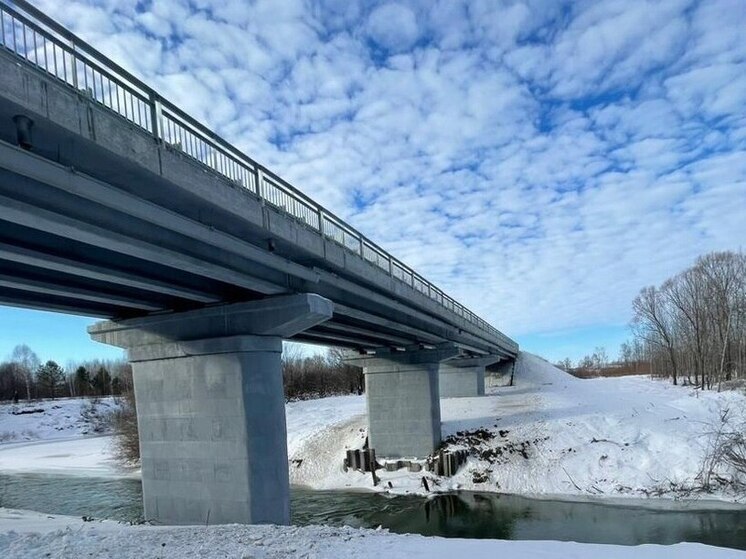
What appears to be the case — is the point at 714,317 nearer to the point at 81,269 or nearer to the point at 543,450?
the point at 543,450

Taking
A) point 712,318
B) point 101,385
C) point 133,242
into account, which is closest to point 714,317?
point 712,318

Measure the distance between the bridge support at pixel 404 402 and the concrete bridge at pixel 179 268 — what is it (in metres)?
7.44

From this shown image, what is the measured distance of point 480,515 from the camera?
21.9 m

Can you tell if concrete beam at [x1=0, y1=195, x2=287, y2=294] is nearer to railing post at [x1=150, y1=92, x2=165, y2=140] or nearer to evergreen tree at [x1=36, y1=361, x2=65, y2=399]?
railing post at [x1=150, y1=92, x2=165, y2=140]

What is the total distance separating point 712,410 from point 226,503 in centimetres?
3032

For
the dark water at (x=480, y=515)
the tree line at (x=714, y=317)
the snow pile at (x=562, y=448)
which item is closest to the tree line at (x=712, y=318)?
the tree line at (x=714, y=317)

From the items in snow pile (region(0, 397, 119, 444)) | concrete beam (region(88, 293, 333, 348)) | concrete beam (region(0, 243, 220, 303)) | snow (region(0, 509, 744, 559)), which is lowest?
snow pile (region(0, 397, 119, 444))

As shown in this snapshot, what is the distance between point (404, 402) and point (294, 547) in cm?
2249

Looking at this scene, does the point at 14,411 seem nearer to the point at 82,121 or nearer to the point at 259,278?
the point at 259,278

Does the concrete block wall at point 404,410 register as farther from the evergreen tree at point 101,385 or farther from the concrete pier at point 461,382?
the evergreen tree at point 101,385

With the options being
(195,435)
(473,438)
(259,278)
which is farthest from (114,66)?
(473,438)

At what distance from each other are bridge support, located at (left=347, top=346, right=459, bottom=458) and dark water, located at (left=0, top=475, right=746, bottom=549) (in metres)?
5.40

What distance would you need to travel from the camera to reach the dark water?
18.0m

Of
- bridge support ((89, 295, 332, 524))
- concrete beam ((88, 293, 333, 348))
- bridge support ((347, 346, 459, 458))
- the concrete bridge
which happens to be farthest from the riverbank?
concrete beam ((88, 293, 333, 348))
